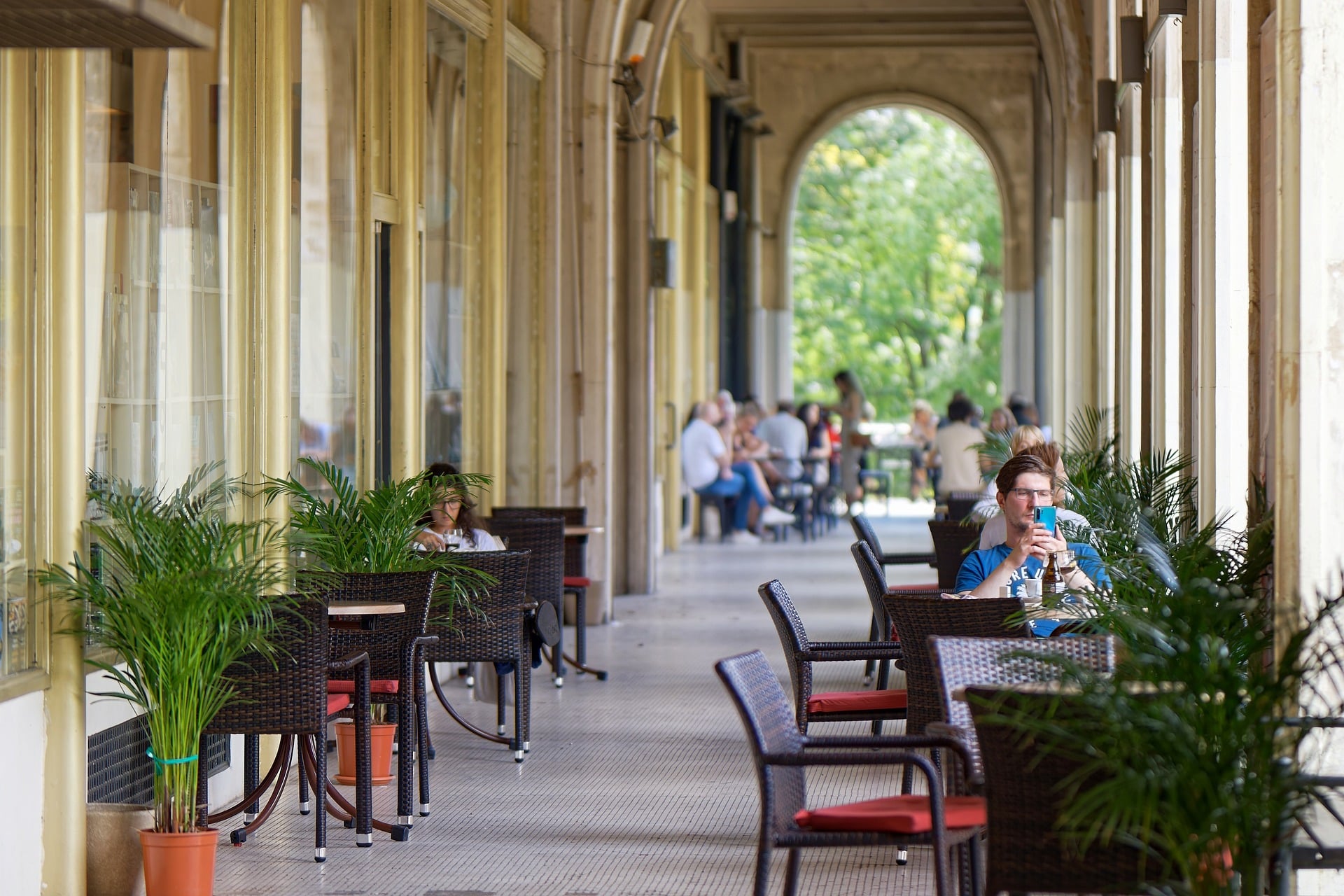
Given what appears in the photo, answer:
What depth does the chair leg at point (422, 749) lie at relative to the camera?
647 cm

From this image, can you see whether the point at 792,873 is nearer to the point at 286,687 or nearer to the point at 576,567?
the point at 286,687

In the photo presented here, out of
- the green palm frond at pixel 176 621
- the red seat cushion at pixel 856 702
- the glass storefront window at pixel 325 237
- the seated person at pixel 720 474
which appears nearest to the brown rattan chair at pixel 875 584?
the red seat cushion at pixel 856 702

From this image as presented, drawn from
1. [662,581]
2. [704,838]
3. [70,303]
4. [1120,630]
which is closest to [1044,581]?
[704,838]

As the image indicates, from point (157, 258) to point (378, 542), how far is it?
1408mm

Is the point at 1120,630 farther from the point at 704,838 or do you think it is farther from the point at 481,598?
the point at 481,598

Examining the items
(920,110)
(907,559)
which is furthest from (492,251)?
(920,110)

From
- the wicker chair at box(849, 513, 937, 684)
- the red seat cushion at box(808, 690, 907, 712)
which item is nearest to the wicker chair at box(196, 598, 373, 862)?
the red seat cushion at box(808, 690, 907, 712)

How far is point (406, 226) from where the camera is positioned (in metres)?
9.03

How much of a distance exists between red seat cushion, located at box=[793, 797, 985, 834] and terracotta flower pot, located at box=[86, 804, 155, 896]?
7.17 feet

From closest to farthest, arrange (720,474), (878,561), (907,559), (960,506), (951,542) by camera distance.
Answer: (878,561), (951,542), (907,559), (960,506), (720,474)

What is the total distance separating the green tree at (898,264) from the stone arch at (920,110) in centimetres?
1377

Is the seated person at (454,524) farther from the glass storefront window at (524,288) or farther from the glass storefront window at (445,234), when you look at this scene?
the glass storefront window at (524,288)

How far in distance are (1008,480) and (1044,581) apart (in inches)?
17.0

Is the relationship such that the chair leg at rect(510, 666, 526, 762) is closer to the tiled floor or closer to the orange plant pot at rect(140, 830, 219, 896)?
the tiled floor
